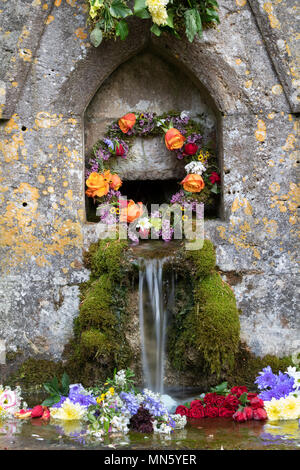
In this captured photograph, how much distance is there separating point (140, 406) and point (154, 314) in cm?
87

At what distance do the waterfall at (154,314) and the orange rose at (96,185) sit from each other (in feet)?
2.64

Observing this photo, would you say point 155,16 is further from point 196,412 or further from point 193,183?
point 196,412

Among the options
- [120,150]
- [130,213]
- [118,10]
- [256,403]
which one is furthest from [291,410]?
[118,10]

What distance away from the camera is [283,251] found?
4.74m

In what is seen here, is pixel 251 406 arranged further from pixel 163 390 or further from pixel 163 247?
pixel 163 247

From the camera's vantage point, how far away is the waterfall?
448 cm

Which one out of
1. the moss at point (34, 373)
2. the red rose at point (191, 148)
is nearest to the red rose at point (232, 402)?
the moss at point (34, 373)

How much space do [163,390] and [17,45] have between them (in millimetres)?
2839

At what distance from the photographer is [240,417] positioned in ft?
12.8

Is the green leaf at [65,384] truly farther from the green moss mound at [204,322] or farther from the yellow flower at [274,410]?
the yellow flower at [274,410]

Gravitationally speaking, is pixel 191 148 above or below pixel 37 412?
above

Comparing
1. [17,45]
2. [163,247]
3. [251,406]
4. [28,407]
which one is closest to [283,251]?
[163,247]

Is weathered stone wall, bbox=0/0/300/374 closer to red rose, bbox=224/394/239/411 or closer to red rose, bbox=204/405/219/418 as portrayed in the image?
red rose, bbox=224/394/239/411

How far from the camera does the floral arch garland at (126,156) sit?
16.2 feet
